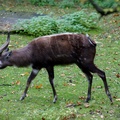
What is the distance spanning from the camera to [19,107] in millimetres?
7980

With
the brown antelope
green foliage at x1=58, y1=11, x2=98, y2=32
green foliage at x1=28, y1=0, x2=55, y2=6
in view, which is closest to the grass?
the brown antelope

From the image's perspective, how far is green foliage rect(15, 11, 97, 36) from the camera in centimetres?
1529

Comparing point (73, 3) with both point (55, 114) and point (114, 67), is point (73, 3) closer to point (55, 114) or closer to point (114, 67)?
point (114, 67)

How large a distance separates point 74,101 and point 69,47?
114cm

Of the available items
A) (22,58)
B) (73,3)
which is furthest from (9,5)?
(22,58)

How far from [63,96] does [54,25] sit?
23.5ft

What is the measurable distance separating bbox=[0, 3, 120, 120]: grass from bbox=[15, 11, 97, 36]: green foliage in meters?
2.89

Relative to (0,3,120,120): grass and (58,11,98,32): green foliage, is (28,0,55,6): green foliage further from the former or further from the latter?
(0,3,120,120): grass

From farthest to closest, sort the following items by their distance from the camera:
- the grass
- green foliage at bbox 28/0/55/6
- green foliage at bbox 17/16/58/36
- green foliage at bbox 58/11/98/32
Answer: green foliage at bbox 28/0/55/6, green foliage at bbox 58/11/98/32, green foliage at bbox 17/16/58/36, the grass

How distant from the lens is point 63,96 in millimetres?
8789

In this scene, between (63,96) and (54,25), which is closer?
(63,96)

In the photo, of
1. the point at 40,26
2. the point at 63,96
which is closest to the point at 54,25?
the point at 40,26

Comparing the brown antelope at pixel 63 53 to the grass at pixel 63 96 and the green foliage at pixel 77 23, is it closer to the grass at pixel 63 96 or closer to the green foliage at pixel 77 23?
the grass at pixel 63 96

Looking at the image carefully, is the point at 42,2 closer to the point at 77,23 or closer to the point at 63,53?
the point at 77,23
